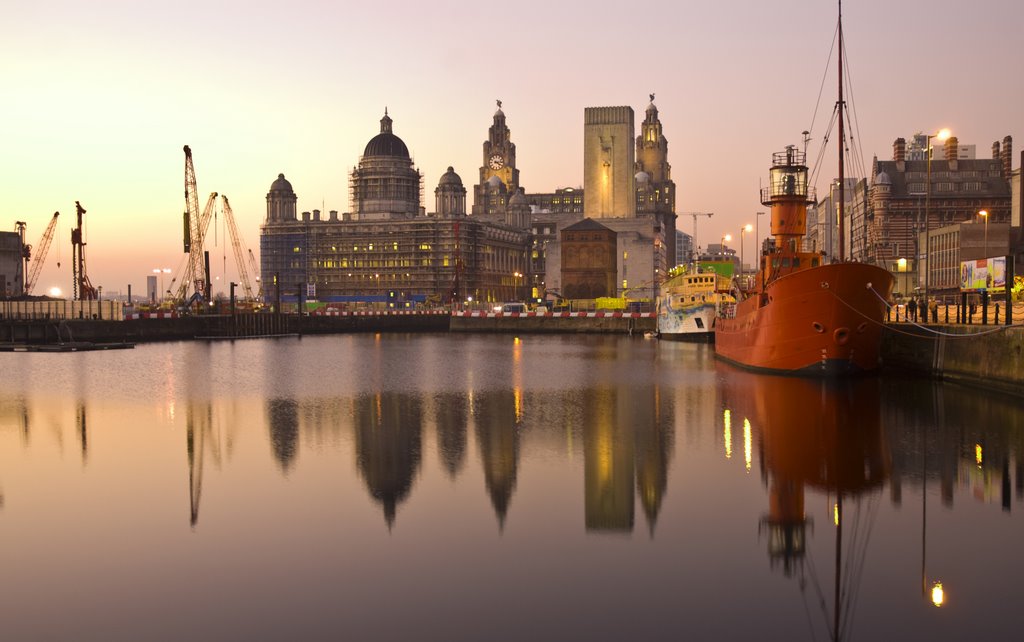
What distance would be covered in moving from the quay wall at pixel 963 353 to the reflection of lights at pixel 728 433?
1125cm

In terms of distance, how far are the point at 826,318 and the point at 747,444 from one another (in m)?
15.8

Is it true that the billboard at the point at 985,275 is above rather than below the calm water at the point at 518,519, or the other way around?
above


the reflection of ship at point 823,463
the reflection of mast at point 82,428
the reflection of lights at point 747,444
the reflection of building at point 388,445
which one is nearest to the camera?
the reflection of ship at point 823,463

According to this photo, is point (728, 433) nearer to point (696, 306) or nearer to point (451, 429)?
point (451, 429)

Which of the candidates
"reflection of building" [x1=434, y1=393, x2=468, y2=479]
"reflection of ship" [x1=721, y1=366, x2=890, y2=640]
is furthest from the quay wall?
"reflection of building" [x1=434, y1=393, x2=468, y2=479]

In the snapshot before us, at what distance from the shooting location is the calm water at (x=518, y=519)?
42.2ft

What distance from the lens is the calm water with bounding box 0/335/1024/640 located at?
12867 mm

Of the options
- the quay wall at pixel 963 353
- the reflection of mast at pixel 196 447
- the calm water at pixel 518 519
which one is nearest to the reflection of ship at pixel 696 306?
the quay wall at pixel 963 353

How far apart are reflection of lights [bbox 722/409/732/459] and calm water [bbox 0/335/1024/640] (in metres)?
0.16

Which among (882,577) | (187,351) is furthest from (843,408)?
(187,351)

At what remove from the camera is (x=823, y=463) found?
22906 millimetres

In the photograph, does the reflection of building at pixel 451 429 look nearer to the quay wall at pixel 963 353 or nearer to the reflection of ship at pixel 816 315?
the reflection of ship at pixel 816 315

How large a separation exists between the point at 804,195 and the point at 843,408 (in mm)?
23472

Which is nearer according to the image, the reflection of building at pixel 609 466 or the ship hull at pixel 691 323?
the reflection of building at pixel 609 466
